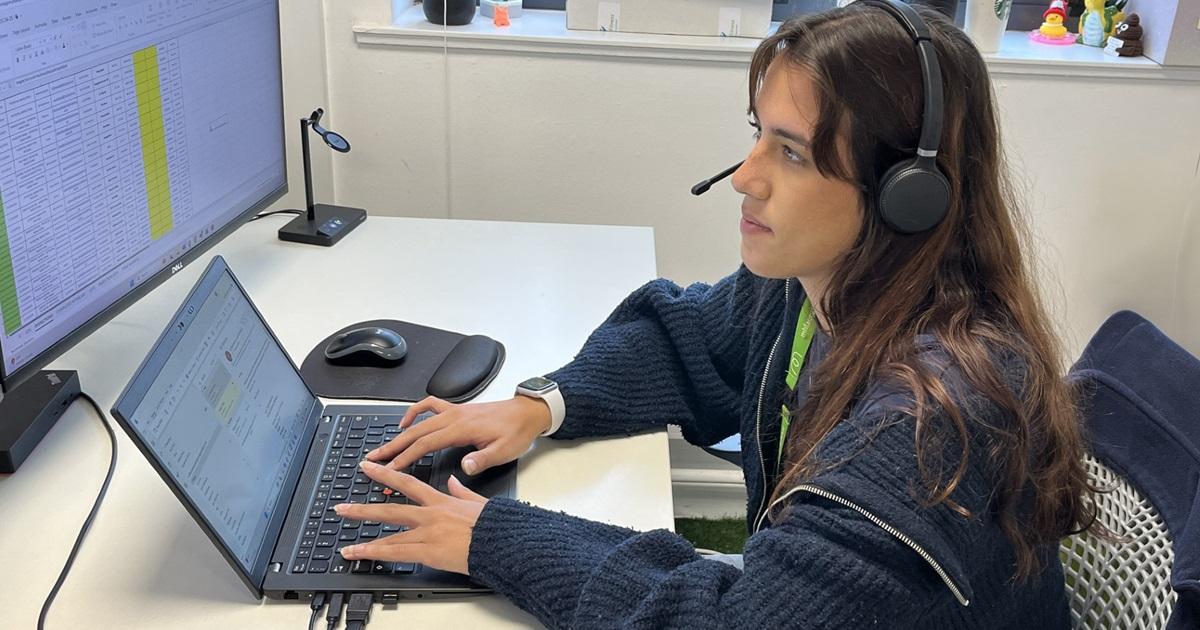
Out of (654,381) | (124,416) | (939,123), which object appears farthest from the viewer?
(654,381)

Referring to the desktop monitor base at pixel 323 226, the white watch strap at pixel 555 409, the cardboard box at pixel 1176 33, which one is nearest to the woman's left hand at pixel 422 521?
the white watch strap at pixel 555 409

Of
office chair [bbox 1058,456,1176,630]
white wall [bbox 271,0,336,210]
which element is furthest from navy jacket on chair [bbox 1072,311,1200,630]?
white wall [bbox 271,0,336,210]

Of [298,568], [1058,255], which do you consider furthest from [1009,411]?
[1058,255]

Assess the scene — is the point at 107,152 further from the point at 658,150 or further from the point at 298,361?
the point at 658,150

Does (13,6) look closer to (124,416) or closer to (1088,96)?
(124,416)

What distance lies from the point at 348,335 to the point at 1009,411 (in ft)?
2.33

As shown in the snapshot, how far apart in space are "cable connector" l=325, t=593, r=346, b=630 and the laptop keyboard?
3 centimetres

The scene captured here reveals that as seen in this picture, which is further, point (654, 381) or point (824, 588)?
point (654, 381)

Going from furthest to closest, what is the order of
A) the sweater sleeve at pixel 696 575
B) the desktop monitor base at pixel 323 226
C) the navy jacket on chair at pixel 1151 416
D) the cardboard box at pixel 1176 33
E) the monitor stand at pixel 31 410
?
the cardboard box at pixel 1176 33, the desktop monitor base at pixel 323 226, the monitor stand at pixel 31 410, the navy jacket on chair at pixel 1151 416, the sweater sleeve at pixel 696 575

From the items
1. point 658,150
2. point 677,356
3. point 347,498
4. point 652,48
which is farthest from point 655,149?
point 347,498

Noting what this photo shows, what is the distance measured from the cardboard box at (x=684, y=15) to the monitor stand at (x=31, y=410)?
106cm

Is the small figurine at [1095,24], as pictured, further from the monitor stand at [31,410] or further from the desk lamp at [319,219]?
the monitor stand at [31,410]

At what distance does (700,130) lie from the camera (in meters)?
1.78

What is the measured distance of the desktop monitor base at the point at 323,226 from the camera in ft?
4.92
